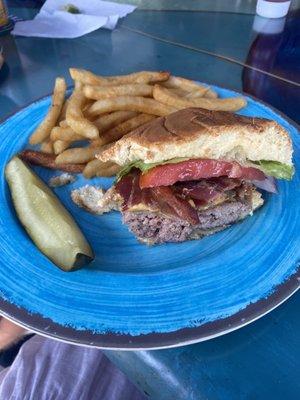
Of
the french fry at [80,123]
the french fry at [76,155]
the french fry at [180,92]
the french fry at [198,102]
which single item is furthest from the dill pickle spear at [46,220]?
the french fry at [180,92]

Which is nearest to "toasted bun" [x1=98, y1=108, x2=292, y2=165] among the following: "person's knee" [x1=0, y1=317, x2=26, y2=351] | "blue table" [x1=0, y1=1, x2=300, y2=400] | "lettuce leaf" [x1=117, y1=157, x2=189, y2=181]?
"lettuce leaf" [x1=117, y1=157, x2=189, y2=181]

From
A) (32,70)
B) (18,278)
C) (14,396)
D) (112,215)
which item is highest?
(32,70)

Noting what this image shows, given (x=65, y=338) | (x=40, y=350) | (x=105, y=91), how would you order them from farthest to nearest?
(x=105, y=91), (x=40, y=350), (x=65, y=338)

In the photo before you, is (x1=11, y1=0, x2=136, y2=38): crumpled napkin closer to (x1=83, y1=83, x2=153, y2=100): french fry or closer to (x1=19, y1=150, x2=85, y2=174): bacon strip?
(x1=83, y1=83, x2=153, y2=100): french fry

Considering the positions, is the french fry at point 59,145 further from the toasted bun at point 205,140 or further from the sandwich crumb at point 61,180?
the toasted bun at point 205,140

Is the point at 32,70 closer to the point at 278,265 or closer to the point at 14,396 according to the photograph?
the point at 14,396

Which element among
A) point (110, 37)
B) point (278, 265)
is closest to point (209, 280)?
point (278, 265)

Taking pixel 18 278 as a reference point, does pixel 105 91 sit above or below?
above
